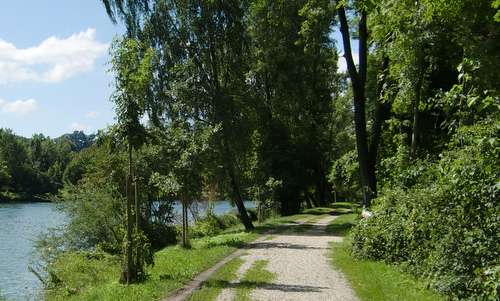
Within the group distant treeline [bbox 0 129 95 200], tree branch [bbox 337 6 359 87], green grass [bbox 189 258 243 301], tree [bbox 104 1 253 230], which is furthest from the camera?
distant treeline [bbox 0 129 95 200]

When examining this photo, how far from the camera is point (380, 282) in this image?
11883 millimetres

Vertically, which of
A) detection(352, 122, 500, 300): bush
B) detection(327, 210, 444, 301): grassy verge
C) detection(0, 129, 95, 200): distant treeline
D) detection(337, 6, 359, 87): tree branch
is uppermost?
detection(0, 129, 95, 200): distant treeline

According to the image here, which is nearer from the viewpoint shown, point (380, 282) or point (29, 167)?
point (380, 282)

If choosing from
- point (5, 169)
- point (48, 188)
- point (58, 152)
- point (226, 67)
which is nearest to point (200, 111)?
point (226, 67)

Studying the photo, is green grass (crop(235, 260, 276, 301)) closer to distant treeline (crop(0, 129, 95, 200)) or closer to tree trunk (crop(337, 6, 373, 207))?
tree trunk (crop(337, 6, 373, 207))

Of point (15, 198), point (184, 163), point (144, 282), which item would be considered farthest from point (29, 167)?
point (144, 282)

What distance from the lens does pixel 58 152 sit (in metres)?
133

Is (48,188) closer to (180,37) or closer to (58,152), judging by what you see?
(58,152)

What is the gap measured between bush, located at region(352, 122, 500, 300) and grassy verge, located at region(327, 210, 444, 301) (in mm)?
281

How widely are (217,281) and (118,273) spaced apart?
440 centimetres

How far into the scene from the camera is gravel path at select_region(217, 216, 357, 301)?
11.0 metres

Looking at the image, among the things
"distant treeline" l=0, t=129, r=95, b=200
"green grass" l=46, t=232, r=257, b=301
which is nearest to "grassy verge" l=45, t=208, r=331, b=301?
"green grass" l=46, t=232, r=257, b=301

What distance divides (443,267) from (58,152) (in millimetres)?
132806

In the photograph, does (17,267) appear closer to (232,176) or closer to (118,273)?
(118,273)
